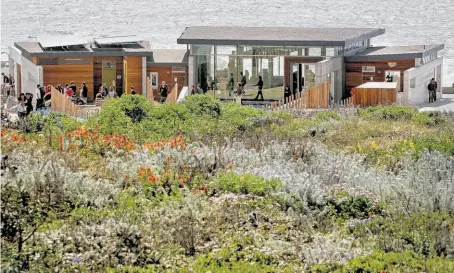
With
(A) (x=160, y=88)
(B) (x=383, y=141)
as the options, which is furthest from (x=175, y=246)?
(A) (x=160, y=88)

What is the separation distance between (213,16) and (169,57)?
8738 centimetres

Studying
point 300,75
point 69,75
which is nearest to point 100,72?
point 69,75

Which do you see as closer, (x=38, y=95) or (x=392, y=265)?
(x=392, y=265)

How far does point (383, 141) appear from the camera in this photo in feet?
84.6

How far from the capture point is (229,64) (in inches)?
1905

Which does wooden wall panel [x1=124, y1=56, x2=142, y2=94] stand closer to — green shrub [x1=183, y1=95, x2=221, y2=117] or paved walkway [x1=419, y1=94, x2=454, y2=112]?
paved walkway [x1=419, y1=94, x2=454, y2=112]

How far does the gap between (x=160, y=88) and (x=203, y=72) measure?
2157 mm

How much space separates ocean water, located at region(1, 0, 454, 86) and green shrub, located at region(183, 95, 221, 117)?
3036 inches

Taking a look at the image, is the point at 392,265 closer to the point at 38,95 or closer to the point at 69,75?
the point at 38,95

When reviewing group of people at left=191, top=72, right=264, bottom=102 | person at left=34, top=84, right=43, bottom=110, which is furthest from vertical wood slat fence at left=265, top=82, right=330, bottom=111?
person at left=34, top=84, right=43, bottom=110

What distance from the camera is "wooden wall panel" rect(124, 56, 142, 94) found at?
4797 centimetres

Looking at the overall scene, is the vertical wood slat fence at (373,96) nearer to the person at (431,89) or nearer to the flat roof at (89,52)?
the person at (431,89)

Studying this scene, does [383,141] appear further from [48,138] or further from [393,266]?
[393,266]

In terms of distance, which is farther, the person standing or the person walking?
the person walking
